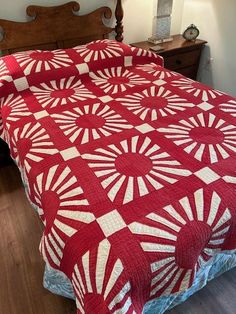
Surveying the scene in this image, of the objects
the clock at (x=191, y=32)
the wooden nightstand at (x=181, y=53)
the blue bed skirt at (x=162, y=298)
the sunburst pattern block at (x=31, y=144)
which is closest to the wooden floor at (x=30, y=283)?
the blue bed skirt at (x=162, y=298)

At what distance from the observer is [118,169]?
1060 mm

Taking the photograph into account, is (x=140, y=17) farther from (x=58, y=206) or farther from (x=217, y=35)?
(x=58, y=206)

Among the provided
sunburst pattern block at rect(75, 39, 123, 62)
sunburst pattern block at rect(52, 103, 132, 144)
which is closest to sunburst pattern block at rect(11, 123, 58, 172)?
sunburst pattern block at rect(52, 103, 132, 144)

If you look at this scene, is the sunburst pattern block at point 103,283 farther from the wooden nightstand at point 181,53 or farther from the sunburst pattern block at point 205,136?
the wooden nightstand at point 181,53

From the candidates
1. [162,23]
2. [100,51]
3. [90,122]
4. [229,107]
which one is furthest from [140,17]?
[90,122]

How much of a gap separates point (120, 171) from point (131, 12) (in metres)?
1.84

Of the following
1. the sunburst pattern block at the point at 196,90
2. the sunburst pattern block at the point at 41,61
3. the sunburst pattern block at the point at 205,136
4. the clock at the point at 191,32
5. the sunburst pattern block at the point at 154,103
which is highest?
the clock at the point at 191,32

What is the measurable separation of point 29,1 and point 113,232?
1.80 meters

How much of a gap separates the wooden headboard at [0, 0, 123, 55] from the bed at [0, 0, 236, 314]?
0.05 feet

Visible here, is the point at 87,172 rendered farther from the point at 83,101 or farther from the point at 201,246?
the point at 83,101

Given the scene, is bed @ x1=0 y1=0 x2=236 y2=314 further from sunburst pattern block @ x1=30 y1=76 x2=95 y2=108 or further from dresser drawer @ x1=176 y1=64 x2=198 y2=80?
dresser drawer @ x1=176 y1=64 x2=198 y2=80

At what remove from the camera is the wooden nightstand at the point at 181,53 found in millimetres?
2312

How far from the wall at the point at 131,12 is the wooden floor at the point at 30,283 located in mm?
1387

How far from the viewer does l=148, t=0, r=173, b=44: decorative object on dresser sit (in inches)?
87.7
